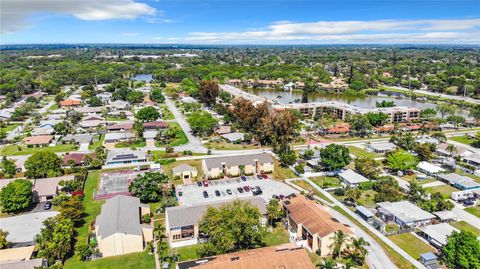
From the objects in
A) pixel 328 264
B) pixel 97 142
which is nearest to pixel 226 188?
pixel 328 264

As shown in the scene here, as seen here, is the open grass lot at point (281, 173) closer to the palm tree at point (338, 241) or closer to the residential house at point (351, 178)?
the residential house at point (351, 178)

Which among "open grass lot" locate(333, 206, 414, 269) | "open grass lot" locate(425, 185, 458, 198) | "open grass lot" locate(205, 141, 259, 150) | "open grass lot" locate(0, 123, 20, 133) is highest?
"open grass lot" locate(0, 123, 20, 133)

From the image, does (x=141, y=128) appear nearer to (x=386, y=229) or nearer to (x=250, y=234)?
(x=250, y=234)

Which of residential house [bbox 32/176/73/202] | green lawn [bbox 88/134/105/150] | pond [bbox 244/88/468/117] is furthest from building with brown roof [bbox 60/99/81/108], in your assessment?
pond [bbox 244/88/468/117]

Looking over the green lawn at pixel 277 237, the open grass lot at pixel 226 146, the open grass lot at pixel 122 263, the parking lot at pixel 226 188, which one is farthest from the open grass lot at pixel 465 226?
the open grass lot at pixel 226 146

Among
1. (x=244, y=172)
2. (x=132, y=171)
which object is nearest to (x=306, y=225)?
(x=244, y=172)

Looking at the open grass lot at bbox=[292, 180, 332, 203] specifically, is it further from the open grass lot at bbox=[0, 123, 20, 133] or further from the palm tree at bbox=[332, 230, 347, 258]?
the open grass lot at bbox=[0, 123, 20, 133]
